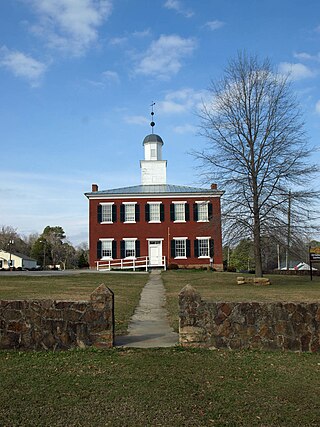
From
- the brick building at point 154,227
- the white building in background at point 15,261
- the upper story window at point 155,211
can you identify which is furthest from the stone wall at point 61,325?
the white building in background at point 15,261

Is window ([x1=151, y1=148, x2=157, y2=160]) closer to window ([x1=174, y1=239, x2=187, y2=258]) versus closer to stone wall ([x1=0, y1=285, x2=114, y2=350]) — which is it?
window ([x1=174, y1=239, x2=187, y2=258])

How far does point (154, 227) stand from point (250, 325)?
31.9 metres

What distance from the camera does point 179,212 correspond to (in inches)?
1576

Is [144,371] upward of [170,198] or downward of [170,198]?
downward

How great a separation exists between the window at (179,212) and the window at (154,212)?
156 centimetres

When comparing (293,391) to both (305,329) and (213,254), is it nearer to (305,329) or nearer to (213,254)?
(305,329)

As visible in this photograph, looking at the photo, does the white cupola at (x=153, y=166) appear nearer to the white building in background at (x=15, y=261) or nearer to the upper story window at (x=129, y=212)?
the upper story window at (x=129, y=212)

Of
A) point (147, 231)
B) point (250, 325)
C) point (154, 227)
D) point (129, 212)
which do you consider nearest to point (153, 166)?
point (129, 212)

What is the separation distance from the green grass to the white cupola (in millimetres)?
36901

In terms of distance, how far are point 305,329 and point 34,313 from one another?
4946 millimetres

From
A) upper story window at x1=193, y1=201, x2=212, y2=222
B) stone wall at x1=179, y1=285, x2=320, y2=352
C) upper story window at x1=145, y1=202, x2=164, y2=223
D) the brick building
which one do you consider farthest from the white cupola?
stone wall at x1=179, y1=285, x2=320, y2=352

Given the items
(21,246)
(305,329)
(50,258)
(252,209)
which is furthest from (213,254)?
(21,246)

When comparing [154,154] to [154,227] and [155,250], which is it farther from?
[155,250]

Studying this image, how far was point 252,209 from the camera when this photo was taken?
73.6 feet
